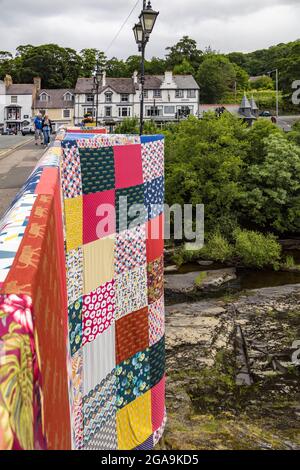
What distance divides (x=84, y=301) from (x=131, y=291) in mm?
1239

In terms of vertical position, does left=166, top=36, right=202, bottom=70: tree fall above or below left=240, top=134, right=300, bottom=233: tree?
above

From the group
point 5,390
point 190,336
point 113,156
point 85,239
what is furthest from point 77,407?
point 190,336

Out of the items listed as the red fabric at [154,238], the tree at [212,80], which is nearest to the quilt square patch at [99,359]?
the red fabric at [154,238]

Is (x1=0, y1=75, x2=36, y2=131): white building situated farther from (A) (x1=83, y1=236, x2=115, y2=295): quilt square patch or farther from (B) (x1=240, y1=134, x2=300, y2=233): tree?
(A) (x1=83, y1=236, x2=115, y2=295): quilt square patch

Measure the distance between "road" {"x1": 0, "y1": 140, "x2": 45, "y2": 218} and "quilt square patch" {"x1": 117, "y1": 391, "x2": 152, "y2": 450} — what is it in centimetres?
435

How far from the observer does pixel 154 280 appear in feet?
20.3

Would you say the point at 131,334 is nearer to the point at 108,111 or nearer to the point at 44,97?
the point at 108,111

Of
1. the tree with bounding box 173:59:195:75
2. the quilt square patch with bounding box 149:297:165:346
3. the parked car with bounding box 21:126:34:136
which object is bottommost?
the quilt square patch with bounding box 149:297:165:346

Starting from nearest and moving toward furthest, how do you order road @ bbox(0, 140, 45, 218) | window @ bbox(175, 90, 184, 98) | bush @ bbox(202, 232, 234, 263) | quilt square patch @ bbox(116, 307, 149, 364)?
quilt square patch @ bbox(116, 307, 149, 364) → road @ bbox(0, 140, 45, 218) → bush @ bbox(202, 232, 234, 263) → window @ bbox(175, 90, 184, 98)

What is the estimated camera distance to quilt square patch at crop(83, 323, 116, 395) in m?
4.42

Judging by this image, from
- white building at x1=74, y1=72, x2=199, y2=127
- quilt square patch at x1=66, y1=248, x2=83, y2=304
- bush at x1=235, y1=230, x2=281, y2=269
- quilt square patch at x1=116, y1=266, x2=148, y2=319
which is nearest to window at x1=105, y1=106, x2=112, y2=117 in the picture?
white building at x1=74, y1=72, x2=199, y2=127

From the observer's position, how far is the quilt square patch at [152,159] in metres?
5.55

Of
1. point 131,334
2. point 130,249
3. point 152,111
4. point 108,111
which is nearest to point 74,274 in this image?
point 130,249

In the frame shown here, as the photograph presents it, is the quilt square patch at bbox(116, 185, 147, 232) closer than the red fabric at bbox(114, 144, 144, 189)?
No
